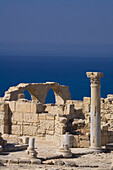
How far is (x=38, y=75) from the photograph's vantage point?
103 m

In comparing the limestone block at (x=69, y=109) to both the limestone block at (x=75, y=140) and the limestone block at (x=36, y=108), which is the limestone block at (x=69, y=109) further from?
the limestone block at (x=75, y=140)

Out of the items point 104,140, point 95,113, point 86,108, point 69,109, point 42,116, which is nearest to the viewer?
point 95,113

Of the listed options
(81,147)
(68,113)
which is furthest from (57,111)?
(81,147)

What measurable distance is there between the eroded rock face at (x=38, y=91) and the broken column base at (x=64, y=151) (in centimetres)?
897

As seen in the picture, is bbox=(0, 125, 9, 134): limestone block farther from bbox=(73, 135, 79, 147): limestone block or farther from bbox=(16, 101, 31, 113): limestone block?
bbox=(73, 135, 79, 147): limestone block

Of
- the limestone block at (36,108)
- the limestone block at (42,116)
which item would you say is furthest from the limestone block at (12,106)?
the limestone block at (42,116)

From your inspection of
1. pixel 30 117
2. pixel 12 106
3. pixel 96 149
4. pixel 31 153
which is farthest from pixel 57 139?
pixel 31 153

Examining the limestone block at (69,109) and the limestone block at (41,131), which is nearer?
the limestone block at (41,131)

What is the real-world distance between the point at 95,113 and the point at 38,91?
1177 centimetres

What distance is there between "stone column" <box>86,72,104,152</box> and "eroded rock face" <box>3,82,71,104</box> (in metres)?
8.43

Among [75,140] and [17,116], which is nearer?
[75,140]

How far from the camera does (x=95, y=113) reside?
31422mm

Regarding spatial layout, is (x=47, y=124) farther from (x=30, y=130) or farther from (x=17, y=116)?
(x=17, y=116)

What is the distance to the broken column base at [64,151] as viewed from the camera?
3023cm
